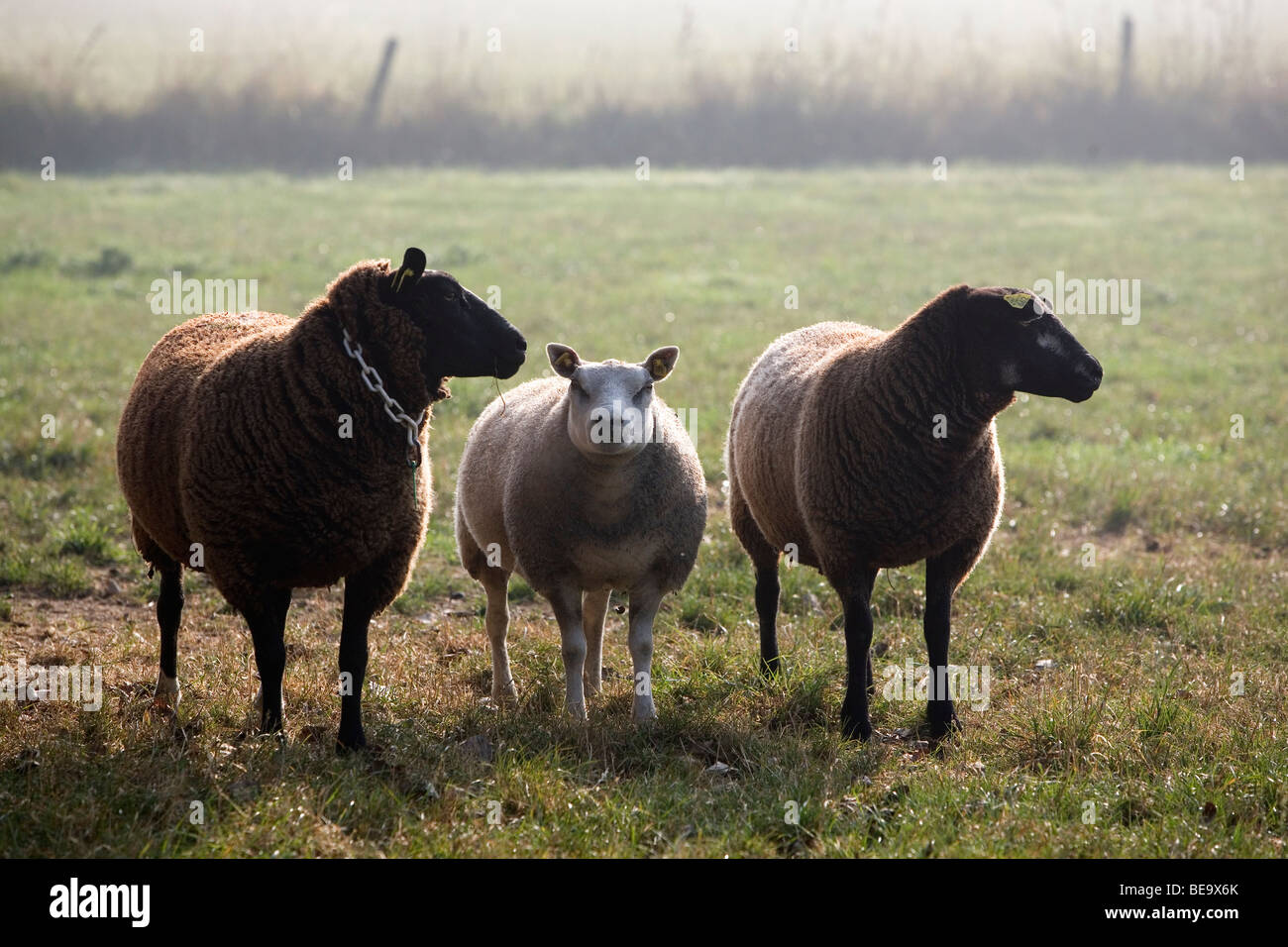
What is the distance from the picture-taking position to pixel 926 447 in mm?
5520

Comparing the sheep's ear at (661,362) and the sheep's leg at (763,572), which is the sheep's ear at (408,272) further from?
the sheep's leg at (763,572)

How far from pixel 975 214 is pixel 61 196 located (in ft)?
50.9

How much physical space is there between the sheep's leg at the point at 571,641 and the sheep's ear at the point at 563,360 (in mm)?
996

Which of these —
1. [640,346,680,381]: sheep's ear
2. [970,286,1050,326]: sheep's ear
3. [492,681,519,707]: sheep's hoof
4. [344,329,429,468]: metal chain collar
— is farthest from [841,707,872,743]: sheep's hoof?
[344,329,429,468]: metal chain collar

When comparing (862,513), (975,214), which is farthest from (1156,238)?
(862,513)

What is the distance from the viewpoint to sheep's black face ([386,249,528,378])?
200 inches

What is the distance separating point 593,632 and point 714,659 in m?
0.63

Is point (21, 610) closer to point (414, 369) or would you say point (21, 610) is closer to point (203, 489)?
point (203, 489)

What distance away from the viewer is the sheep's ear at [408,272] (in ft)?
16.4

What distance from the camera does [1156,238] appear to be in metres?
19.2

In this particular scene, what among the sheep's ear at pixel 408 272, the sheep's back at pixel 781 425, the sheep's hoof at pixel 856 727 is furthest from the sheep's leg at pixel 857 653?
the sheep's ear at pixel 408 272

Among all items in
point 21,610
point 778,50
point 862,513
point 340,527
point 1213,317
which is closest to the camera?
point 340,527

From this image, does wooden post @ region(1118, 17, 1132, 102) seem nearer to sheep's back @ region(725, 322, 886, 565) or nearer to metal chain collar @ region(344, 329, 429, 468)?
sheep's back @ region(725, 322, 886, 565)
